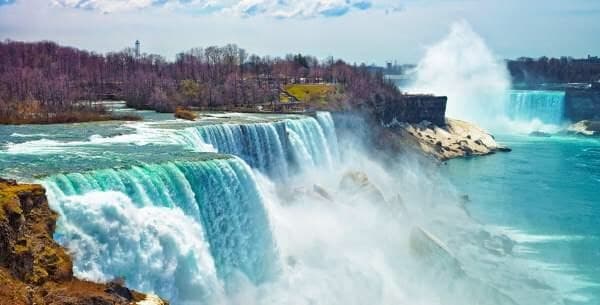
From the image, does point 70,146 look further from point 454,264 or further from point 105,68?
point 105,68

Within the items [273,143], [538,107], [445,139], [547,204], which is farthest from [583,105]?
[273,143]

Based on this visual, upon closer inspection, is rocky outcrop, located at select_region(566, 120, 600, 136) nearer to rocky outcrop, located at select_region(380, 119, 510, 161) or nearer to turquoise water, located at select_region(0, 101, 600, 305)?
rocky outcrop, located at select_region(380, 119, 510, 161)

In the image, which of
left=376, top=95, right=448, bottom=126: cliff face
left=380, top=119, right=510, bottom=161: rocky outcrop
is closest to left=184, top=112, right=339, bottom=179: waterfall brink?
left=380, top=119, right=510, bottom=161: rocky outcrop

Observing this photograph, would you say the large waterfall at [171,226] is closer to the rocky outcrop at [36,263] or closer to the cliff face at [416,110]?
the rocky outcrop at [36,263]

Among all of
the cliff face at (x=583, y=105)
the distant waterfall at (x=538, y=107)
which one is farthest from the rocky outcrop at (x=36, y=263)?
the cliff face at (x=583, y=105)

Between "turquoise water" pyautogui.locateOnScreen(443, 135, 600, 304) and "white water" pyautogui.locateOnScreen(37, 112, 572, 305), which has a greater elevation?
"white water" pyautogui.locateOnScreen(37, 112, 572, 305)

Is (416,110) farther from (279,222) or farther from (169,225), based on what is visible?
(169,225)

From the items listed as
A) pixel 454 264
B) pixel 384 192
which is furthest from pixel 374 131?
pixel 454 264
